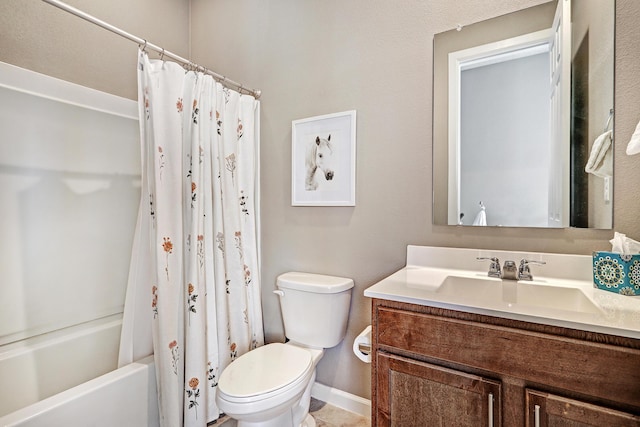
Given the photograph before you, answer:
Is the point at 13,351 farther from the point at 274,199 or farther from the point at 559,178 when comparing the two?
the point at 559,178

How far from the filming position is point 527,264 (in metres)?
1.28

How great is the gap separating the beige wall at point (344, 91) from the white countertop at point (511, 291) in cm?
6

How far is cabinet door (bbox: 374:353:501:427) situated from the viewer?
95 centimetres

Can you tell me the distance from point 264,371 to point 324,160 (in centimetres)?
116

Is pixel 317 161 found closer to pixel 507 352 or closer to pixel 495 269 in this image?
pixel 495 269

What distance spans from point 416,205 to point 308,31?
1.24m

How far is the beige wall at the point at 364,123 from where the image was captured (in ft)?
4.22

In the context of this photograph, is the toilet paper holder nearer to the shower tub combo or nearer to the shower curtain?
the shower curtain

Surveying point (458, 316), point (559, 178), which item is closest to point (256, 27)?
point (559, 178)

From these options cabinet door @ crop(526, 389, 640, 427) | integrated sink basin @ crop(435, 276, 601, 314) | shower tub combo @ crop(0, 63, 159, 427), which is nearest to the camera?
cabinet door @ crop(526, 389, 640, 427)

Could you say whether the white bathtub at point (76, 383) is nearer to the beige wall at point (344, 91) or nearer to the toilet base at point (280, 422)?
the toilet base at point (280, 422)

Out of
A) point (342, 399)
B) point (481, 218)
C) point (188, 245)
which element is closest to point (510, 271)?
point (481, 218)

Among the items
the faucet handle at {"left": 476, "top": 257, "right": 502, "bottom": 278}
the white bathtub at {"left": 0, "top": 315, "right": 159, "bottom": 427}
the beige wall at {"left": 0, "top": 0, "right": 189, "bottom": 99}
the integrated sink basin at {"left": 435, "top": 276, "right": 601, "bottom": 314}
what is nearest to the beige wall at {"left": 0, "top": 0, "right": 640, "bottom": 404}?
the beige wall at {"left": 0, "top": 0, "right": 189, "bottom": 99}

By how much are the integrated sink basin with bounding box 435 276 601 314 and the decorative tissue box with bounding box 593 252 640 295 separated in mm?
91
